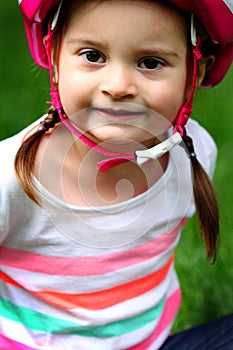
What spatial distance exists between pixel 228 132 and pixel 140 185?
1.13 meters

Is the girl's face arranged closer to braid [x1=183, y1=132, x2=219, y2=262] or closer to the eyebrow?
the eyebrow

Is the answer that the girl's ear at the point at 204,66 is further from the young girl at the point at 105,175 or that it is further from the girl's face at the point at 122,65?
the girl's face at the point at 122,65

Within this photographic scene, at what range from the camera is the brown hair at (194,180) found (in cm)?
129

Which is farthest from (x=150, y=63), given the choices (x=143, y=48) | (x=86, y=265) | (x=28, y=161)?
(x=86, y=265)

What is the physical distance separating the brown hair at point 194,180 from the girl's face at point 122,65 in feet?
0.30

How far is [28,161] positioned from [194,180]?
1.14 feet

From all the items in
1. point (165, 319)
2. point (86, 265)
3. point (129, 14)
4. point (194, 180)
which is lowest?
point (165, 319)

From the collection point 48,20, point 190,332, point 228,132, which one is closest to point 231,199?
point 228,132

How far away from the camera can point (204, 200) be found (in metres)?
1.48

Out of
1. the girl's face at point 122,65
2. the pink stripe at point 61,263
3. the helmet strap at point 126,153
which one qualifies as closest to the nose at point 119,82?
the girl's face at point 122,65

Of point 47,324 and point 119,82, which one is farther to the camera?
point 47,324

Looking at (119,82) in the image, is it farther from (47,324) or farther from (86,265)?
(47,324)

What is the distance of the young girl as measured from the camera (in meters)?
1.22

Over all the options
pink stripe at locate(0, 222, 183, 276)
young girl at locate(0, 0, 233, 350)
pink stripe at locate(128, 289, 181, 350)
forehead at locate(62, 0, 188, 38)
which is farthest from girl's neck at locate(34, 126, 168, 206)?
pink stripe at locate(128, 289, 181, 350)
